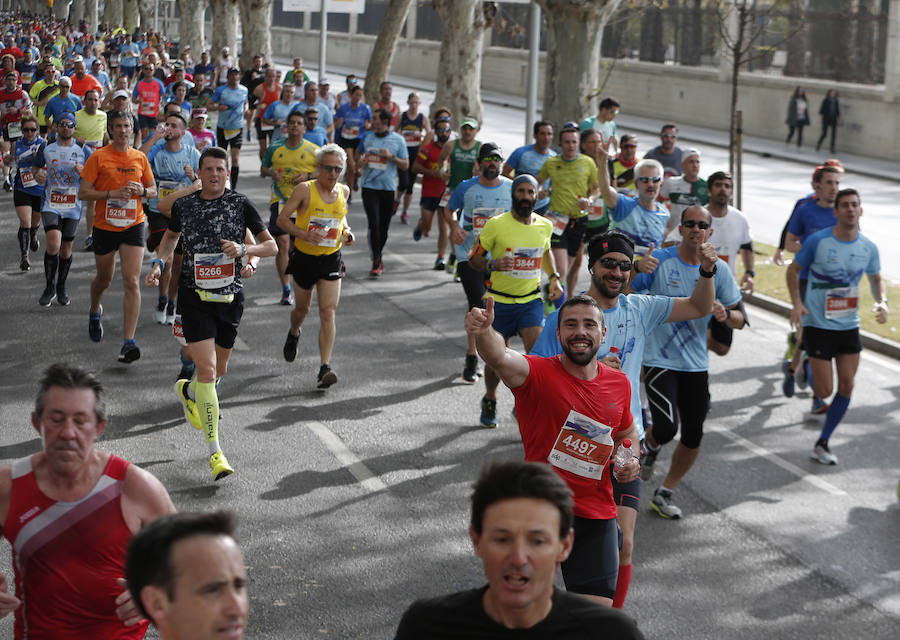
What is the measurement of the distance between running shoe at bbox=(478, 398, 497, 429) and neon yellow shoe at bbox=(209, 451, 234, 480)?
2131 mm

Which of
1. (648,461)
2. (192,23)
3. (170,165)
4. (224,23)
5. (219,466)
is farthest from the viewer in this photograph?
(192,23)

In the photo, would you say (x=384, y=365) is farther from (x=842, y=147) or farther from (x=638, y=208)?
(x=842, y=147)

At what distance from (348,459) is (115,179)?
3.77 meters

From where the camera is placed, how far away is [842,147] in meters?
35.9

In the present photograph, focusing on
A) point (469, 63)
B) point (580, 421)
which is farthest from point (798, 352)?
point (469, 63)

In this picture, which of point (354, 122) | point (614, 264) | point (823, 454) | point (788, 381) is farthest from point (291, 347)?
point (354, 122)

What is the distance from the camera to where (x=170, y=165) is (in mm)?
12602

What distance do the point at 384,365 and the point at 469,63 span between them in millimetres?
16688

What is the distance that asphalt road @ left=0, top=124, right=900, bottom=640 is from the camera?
6.85 meters

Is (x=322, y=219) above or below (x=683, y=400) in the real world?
above

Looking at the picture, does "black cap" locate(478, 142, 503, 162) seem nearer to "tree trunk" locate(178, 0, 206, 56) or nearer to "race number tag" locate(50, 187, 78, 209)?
"race number tag" locate(50, 187, 78, 209)

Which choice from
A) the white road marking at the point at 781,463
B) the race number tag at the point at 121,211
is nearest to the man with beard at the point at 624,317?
the white road marking at the point at 781,463

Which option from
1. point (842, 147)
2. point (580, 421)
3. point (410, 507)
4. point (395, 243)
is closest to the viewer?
point (580, 421)

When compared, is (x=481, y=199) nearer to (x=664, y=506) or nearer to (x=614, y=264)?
(x=664, y=506)
